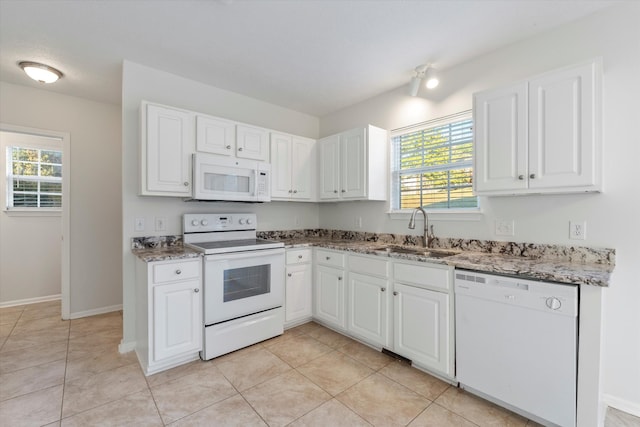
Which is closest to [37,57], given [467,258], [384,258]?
[384,258]

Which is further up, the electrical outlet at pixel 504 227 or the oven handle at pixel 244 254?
the electrical outlet at pixel 504 227

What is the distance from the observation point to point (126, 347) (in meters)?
2.53

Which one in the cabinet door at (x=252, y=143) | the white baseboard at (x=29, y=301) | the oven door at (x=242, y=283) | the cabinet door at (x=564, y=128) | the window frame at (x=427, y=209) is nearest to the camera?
the cabinet door at (x=564, y=128)

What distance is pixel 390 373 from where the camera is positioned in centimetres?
219

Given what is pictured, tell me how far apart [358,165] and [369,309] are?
4.80ft

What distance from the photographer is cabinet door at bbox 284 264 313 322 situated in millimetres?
2944

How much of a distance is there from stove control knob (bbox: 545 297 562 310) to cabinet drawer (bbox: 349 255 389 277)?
3.50 ft

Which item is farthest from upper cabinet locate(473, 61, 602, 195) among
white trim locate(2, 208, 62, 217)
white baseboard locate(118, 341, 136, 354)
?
white trim locate(2, 208, 62, 217)

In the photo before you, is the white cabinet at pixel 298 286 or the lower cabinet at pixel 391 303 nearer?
the lower cabinet at pixel 391 303

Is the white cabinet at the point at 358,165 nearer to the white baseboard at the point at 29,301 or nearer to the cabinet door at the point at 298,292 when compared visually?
the cabinet door at the point at 298,292

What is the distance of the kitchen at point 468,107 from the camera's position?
1778 mm

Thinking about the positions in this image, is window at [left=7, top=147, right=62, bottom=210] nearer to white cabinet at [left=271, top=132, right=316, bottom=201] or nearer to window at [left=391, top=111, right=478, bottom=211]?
white cabinet at [left=271, top=132, right=316, bottom=201]

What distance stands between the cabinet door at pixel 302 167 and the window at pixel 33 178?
139 inches

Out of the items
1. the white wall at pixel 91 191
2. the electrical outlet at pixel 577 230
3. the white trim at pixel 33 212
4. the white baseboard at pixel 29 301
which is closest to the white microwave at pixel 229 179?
the white wall at pixel 91 191
